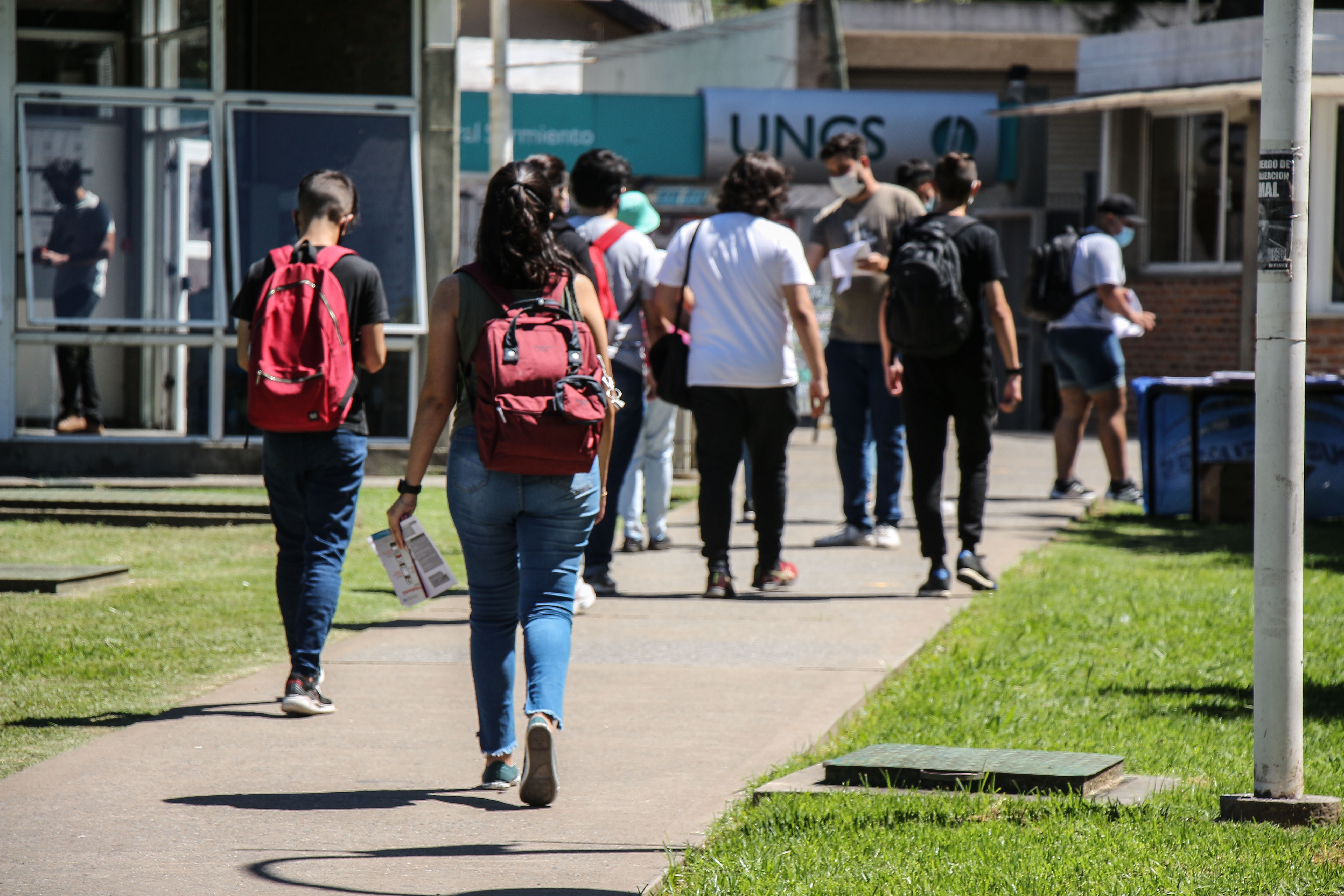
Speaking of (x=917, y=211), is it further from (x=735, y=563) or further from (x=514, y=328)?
(x=514, y=328)

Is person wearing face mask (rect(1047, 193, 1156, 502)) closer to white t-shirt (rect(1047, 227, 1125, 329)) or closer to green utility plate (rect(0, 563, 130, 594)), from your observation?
white t-shirt (rect(1047, 227, 1125, 329))

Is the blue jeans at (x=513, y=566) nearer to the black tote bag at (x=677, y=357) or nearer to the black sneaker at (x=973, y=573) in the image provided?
the black tote bag at (x=677, y=357)

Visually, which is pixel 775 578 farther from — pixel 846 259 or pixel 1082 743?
pixel 1082 743

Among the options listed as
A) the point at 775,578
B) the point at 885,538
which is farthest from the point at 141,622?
the point at 885,538

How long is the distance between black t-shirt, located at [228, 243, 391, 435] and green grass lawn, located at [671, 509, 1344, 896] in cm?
192

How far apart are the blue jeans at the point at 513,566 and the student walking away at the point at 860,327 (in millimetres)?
4362

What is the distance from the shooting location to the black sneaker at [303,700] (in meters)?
5.32

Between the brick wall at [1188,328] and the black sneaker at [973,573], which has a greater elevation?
the brick wall at [1188,328]

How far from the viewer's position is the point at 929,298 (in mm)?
7160

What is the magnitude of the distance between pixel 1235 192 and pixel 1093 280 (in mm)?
→ 8614

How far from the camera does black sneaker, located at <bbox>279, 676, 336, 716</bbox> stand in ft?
17.4

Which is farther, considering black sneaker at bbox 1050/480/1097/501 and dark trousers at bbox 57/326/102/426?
dark trousers at bbox 57/326/102/426

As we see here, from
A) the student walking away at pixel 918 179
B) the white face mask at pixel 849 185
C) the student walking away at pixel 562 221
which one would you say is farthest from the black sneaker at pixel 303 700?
the student walking away at pixel 918 179

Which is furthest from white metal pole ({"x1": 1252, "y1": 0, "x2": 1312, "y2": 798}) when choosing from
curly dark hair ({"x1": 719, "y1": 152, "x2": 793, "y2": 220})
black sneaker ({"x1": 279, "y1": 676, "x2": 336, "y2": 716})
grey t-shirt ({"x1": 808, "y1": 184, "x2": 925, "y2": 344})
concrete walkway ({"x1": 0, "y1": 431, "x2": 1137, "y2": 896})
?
grey t-shirt ({"x1": 808, "y1": 184, "x2": 925, "y2": 344})
